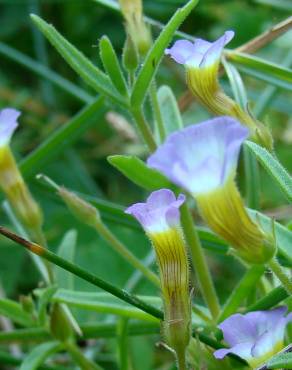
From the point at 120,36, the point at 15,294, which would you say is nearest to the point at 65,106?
the point at 120,36

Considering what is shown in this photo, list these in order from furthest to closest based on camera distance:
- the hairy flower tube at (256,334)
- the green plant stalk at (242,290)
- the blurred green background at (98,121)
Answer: the blurred green background at (98,121), the green plant stalk at (242,290), the hairy flower tube at (256,334)

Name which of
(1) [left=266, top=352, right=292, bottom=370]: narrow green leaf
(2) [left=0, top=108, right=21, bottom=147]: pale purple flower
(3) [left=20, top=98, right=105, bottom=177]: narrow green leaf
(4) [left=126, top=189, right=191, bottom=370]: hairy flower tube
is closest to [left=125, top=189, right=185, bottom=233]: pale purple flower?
(4) [left=126, top=189, right=191, bottom=370]: hairy flower tube

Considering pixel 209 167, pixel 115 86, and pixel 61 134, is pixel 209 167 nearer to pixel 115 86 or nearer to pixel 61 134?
pixel 115 86

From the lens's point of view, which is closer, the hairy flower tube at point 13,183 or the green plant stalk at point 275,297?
the green plant stalk at point 275,297

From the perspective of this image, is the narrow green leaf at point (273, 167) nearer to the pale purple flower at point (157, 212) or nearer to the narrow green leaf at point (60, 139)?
the pale purple flower at point (157, 212)

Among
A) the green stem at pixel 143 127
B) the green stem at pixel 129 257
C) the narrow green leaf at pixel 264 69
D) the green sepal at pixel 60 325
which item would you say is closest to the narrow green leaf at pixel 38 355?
the green sepal at pixel 60 325

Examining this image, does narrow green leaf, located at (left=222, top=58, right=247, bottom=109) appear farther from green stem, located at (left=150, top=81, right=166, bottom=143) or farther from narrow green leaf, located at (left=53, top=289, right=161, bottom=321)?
narrow green leaf, located at (left=53, top=289, right=161, bottom=321)

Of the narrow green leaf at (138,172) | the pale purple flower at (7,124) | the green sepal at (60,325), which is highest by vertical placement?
the pale purple flower at (7,124)

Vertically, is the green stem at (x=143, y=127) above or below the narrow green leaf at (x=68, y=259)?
above
